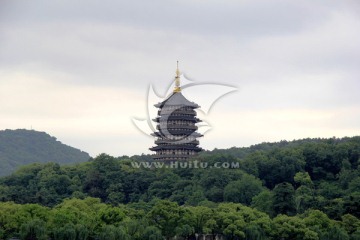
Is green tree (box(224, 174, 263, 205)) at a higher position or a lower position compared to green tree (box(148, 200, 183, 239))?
higher

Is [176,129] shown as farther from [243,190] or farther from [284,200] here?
[284,200]

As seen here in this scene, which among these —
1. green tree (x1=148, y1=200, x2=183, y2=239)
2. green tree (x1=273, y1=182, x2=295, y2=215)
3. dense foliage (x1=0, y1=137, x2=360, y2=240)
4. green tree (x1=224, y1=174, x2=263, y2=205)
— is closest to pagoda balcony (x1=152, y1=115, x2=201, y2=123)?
dense foliage (x1=0, y1=137, x2=360, y2=240)

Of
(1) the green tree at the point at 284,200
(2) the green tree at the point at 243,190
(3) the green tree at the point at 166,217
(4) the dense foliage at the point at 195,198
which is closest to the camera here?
(4) the dense foliage at the point at 195,198

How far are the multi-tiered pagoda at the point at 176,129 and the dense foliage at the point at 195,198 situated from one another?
7.55ft

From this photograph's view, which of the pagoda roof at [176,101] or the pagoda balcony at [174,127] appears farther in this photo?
the pagoda balcony at [174,127]

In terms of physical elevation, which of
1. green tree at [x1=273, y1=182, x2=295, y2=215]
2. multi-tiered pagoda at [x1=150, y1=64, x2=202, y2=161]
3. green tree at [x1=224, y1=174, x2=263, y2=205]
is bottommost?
green tree at [x1=273, y1=182, x2=295, y2=215]

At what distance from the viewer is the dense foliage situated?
69000 millimetres

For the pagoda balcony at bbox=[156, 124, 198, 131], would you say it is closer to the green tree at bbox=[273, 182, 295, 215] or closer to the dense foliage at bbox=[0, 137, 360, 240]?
the dense foliage at bbox=[0, 137, 360, 240]

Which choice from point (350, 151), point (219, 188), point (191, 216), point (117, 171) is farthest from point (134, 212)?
point (350, 151)

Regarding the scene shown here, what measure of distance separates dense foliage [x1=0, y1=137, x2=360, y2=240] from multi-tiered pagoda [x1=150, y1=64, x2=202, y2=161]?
230cm

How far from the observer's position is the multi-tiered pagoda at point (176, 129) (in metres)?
99.4

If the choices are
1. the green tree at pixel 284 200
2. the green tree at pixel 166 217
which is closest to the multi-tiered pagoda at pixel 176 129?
the green tree at pixel 284 200

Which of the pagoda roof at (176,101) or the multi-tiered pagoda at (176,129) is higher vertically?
the pagoda roof at (176,101)

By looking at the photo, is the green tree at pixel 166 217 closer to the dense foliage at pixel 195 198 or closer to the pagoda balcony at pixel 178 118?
the dense foliage at pixel 195 198
